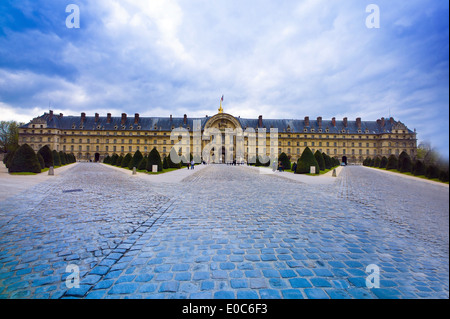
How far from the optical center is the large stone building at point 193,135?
7138 centimetres

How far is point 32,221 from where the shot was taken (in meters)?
5.75

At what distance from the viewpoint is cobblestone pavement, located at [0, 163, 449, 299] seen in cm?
281

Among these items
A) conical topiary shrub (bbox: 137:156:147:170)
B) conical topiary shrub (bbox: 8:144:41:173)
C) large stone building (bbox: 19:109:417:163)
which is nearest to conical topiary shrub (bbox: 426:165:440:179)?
conical topiary shrub (bbox: 8:144:41:173)

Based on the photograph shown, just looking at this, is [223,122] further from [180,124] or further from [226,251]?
[226,251]

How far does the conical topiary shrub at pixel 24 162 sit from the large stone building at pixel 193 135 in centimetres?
5246

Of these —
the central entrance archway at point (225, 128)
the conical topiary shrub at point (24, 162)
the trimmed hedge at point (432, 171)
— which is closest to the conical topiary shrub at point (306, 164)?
the trimmed hedge at point (432, 171)

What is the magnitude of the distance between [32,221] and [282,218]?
676 cm

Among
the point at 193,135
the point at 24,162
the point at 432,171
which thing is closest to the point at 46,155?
the point at 24,162

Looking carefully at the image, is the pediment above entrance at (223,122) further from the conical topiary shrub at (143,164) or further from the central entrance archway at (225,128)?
the conical topiary shrub at (143,164)

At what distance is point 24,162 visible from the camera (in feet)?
61.2

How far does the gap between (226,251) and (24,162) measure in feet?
73.4

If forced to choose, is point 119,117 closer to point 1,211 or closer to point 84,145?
point 84,145

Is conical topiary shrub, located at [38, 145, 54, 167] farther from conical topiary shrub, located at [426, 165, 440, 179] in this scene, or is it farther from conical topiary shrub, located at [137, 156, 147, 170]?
conical topiary shrub, located at [426, 165, 440, 179]
